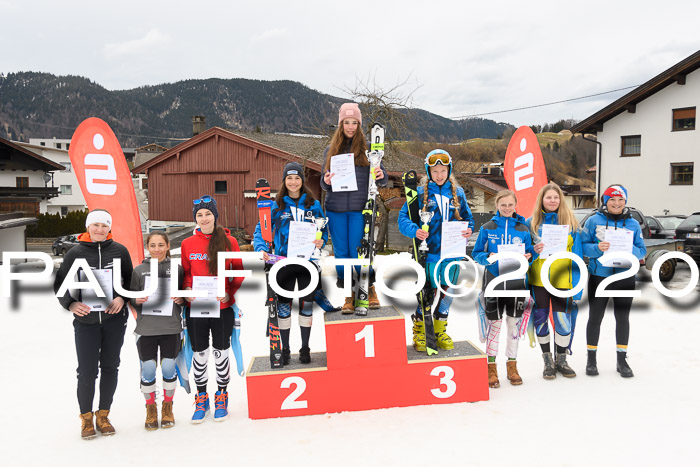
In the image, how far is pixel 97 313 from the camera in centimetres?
343

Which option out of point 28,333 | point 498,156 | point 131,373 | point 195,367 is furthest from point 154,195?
point 498,156

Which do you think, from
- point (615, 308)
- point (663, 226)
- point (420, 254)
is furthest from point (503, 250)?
point (663, 226)

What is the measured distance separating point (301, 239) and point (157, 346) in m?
1.36

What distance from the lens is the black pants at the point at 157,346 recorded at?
3520mm

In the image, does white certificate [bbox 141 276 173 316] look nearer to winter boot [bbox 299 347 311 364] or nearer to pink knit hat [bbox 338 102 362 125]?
winter boot [bbox 299 347 311 364]

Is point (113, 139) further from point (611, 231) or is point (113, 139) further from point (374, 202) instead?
point (611, 231)

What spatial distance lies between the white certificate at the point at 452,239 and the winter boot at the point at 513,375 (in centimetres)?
130

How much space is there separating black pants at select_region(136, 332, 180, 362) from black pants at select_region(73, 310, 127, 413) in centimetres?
17

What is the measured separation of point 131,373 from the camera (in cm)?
502

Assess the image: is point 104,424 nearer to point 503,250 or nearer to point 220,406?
point 220,406

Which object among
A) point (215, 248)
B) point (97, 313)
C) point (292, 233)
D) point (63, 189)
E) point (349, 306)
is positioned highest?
point (63, 189)

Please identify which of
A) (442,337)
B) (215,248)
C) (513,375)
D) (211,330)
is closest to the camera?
(215,248)

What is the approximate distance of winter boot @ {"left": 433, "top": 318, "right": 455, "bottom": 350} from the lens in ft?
14.2

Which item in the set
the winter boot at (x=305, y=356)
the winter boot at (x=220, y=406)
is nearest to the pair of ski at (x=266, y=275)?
A: the winter boot at (x=305, y=356)
